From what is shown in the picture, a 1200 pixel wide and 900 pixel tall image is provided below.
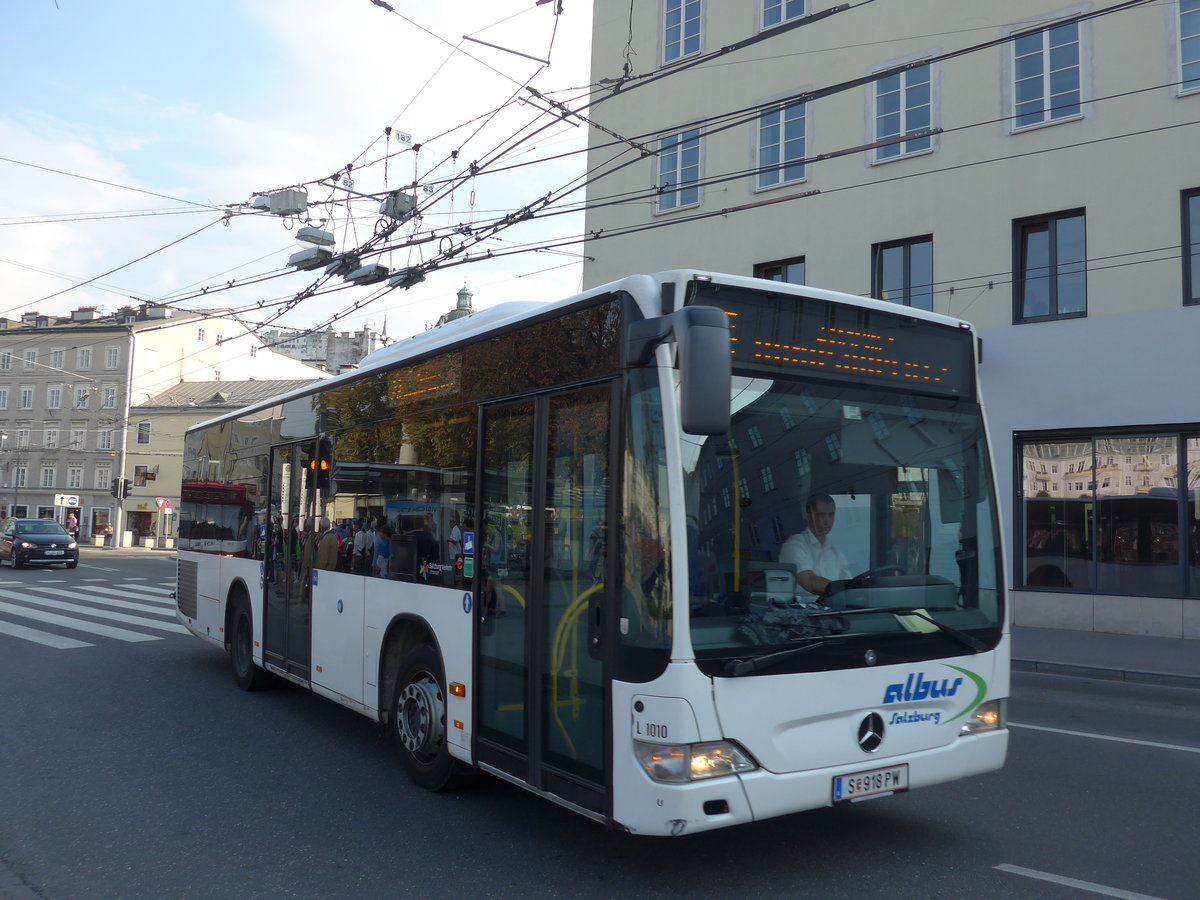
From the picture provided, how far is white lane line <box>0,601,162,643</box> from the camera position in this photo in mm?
13922

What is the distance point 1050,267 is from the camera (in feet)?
55.3

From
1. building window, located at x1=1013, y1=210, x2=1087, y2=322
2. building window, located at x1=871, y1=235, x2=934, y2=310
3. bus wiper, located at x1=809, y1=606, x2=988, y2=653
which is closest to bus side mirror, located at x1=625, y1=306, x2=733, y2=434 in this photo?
bus wiper, located at x1=809, y1=606, x2=988, y2=653

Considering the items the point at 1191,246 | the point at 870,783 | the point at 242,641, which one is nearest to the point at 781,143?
the point at 1191,246

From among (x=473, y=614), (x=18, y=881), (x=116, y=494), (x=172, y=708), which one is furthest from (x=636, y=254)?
(x=116, y=494)

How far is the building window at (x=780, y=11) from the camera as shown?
19.9 metres

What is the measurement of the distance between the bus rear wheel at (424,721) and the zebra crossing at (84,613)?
27.0ft

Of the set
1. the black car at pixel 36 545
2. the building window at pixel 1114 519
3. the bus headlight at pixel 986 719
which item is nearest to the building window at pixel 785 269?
the building window at pixel 1114 519

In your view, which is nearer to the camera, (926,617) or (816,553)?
(816,553)

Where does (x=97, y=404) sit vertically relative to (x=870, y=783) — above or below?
above

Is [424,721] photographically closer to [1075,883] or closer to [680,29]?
[1075,883]

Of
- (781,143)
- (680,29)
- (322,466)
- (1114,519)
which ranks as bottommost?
(1114,519)

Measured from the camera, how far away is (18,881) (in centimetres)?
473

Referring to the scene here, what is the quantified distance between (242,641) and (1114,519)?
43.3 feet

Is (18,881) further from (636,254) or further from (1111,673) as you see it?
(636,254)
